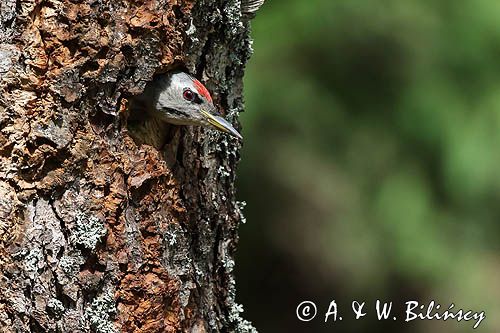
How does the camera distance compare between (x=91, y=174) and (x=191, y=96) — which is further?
(x=191, y=96)

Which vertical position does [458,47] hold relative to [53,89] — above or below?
above

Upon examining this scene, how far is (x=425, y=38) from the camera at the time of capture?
4754mm

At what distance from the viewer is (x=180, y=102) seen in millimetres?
2471

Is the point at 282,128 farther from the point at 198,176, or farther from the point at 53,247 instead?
the point at 53,247

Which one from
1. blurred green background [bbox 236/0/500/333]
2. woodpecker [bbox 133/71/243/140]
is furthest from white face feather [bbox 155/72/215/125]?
blurred green background [bbox 236/0/500/333]

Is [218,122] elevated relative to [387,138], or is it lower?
lower

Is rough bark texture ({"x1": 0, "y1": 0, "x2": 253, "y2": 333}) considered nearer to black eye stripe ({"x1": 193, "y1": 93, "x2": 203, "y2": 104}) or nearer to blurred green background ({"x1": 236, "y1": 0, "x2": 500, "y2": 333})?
black eye stripe ({"x1": 193, "y1": 93, "x2": 203, "y2": 104})

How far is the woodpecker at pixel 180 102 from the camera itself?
252 centimetres

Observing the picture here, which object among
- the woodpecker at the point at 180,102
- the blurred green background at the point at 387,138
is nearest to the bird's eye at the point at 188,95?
the woodpecker at the point at 180,102

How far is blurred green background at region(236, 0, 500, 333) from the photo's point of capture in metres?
4.68

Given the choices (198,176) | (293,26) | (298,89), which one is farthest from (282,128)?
(198,176)

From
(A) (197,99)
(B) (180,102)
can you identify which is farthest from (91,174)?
(A) (197,99)

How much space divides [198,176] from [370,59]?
7.90ft

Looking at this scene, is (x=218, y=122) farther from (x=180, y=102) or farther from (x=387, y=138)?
(x=387, y=138)
